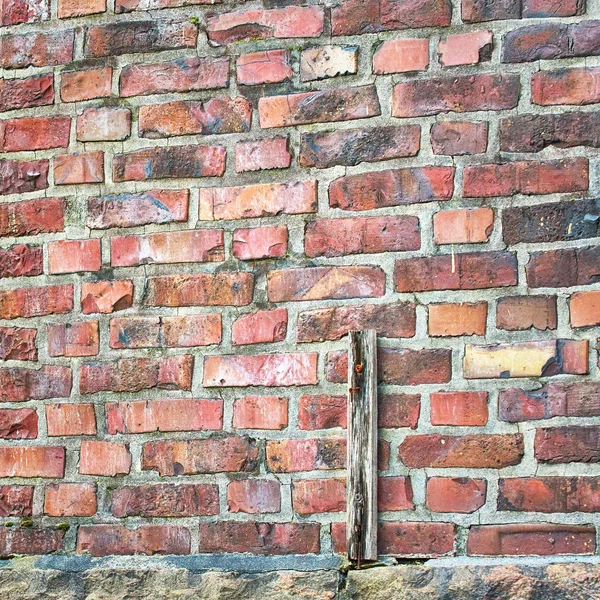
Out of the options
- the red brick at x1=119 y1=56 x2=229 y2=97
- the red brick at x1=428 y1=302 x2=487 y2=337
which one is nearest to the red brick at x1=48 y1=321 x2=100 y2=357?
the red brick at x1=119 y1=56 x2=229 y2=97

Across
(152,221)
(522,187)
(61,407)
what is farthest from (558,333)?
(61,407)

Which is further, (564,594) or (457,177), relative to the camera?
(457,177)

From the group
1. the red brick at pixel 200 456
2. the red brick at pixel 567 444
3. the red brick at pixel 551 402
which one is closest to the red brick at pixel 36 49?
the red brick at pixel 200 456

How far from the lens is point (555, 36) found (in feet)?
6.59

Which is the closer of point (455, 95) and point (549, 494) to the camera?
point (549, 494)

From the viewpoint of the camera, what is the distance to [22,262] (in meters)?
2.20

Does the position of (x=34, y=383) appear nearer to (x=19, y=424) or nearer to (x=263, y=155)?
(x=19, y=424)

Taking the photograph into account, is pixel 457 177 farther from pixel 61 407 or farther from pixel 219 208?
pixel 61 407

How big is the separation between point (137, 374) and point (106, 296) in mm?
196

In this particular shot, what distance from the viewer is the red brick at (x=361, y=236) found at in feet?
6.64

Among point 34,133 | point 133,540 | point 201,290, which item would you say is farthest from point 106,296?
point 133,540

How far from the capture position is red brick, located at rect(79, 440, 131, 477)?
6.88 feet

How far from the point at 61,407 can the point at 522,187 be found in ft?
3.74

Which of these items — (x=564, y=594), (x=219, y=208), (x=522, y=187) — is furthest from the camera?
(x=219, y=208)
